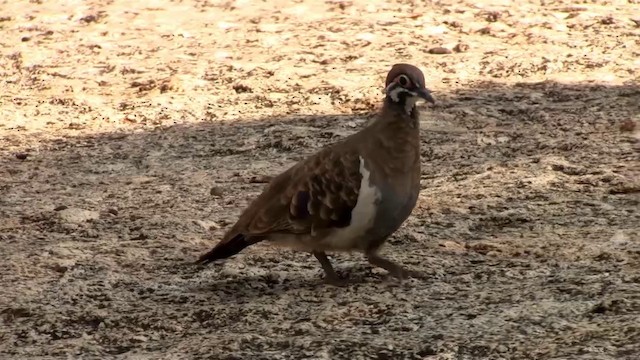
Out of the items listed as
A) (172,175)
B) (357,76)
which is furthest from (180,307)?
(357,76)

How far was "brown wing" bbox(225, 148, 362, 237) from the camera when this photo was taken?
508 cm

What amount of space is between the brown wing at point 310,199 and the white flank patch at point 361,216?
0.07 feet

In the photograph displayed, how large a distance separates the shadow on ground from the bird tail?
144mm

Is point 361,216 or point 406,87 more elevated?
point 406,87

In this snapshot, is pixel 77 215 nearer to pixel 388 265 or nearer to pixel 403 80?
pixel 388 265

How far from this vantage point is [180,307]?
5199 mm

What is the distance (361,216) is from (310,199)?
23 centimetres

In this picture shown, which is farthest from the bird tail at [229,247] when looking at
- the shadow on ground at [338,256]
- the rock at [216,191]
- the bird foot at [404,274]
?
the rock at [216,191]

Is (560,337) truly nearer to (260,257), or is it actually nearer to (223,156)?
(260,257)

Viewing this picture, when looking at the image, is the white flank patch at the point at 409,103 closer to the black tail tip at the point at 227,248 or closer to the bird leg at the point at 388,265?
the bird leg at the point at 388,265

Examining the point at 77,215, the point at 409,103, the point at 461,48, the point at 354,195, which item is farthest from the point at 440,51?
the point at 354,195

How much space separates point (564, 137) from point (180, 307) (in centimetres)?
283

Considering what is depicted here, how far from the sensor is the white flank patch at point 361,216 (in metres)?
5.01

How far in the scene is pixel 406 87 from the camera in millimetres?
5195
